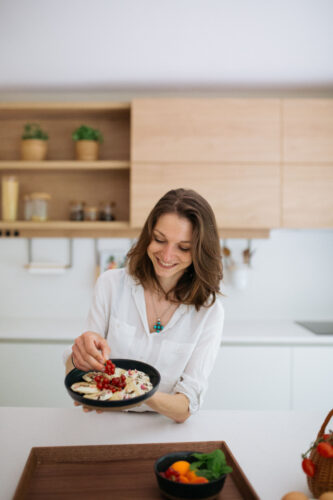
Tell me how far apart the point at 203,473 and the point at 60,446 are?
394 mm

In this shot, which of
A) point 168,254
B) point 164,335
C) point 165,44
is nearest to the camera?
point 168,254

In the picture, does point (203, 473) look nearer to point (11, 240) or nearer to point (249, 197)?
point (249, 197)

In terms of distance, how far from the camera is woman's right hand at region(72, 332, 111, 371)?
44.6 inches

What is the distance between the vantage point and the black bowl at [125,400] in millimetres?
949

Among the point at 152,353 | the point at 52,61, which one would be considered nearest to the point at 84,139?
the point at 52,61

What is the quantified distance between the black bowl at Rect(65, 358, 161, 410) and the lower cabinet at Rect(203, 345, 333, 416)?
5.02 ft

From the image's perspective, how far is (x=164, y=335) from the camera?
1.50 metres

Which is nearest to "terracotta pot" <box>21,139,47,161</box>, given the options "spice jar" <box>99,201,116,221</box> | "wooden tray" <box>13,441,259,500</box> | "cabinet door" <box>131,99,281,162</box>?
"spice jar" <box>99,201,116,221</box>

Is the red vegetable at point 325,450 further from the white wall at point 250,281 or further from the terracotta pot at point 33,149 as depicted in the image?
the terracotta pot at point 33,149

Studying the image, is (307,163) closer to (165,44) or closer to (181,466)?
(165,44)

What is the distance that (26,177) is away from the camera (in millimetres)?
3230

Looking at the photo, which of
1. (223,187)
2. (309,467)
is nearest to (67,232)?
(223,187)

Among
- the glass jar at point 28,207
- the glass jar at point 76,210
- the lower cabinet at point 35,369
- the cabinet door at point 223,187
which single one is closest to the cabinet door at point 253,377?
the cabinet door at point 223,187

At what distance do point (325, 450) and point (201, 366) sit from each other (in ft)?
1.99
